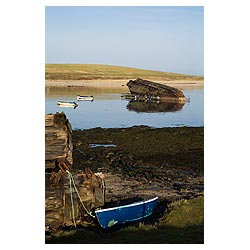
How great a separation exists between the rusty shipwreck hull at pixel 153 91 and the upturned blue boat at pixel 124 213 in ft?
8.97

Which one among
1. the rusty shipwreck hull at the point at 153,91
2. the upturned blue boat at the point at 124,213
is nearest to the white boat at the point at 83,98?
the rusty shipwreck hull at the point at 153,91

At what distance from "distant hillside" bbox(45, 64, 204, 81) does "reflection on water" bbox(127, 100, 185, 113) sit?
62.5 inches

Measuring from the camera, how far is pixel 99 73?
384 inches

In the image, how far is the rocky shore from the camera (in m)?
10.2

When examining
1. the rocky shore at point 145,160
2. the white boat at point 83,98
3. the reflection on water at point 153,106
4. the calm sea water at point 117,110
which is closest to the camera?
the calm sea water at point 117,110

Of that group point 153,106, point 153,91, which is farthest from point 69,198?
point 153,106

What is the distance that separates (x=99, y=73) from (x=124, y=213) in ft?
9.61

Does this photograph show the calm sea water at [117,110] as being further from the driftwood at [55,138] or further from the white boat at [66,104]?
the driftwood at [55,138]

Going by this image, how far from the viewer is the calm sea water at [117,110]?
30.9 feet

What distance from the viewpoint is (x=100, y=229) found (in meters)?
7.86

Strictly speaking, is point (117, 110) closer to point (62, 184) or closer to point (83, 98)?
point (83, 98)
